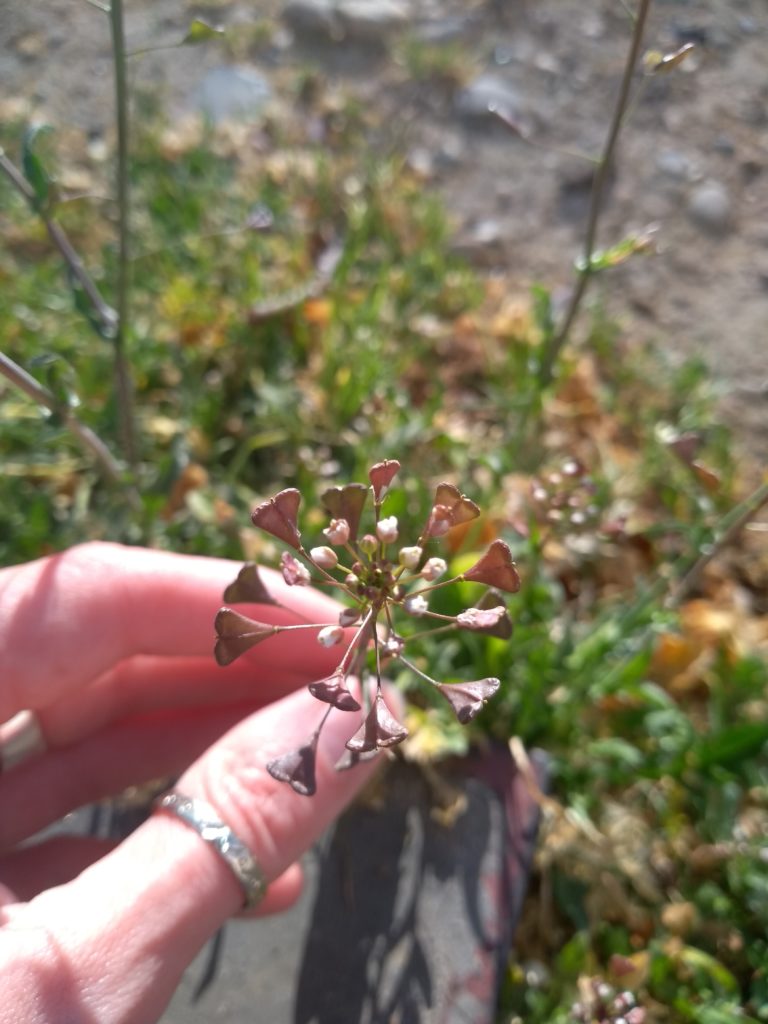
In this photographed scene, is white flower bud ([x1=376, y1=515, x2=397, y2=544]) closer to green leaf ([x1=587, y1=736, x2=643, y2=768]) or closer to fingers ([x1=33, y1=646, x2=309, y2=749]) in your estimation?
fingers ([x1=33, y1=646, x2=309, y2=749])

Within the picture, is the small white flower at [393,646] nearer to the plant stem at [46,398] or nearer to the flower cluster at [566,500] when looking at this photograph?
the flower cluster at [566,500]

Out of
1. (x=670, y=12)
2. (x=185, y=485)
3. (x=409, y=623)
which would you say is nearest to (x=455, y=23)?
(x=670, y=12)

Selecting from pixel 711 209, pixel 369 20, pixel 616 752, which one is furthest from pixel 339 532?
pixel 369 20

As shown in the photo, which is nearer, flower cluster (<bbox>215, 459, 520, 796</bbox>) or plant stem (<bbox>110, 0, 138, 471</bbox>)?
flower cluster (<bbox>215, 459, 520, 796</bbox>)

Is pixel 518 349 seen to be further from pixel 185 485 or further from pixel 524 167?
pixel 524 167

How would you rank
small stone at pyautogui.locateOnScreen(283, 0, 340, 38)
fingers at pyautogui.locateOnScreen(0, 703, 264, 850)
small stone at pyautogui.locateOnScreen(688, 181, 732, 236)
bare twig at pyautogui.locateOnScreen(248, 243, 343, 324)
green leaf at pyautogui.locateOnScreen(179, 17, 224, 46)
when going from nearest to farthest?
green leaf at pyautogui.locateOnScreen(179, 17, 224, 46)
fingers at pyautogui.locateOnScreen(0, 703, 264, 850)
bare twig at pyautogui.locateOnScreen(248, 243, 343, 324)
small stone at pyautogui.locateOnScreen(688, 181, 732, 236)
small stone at pyautogui.locateOnScreen(283, 0, 340, 38)

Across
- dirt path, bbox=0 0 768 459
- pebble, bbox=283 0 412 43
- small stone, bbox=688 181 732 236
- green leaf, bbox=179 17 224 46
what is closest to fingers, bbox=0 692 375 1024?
green leaf, bbox=179 17 224 46
